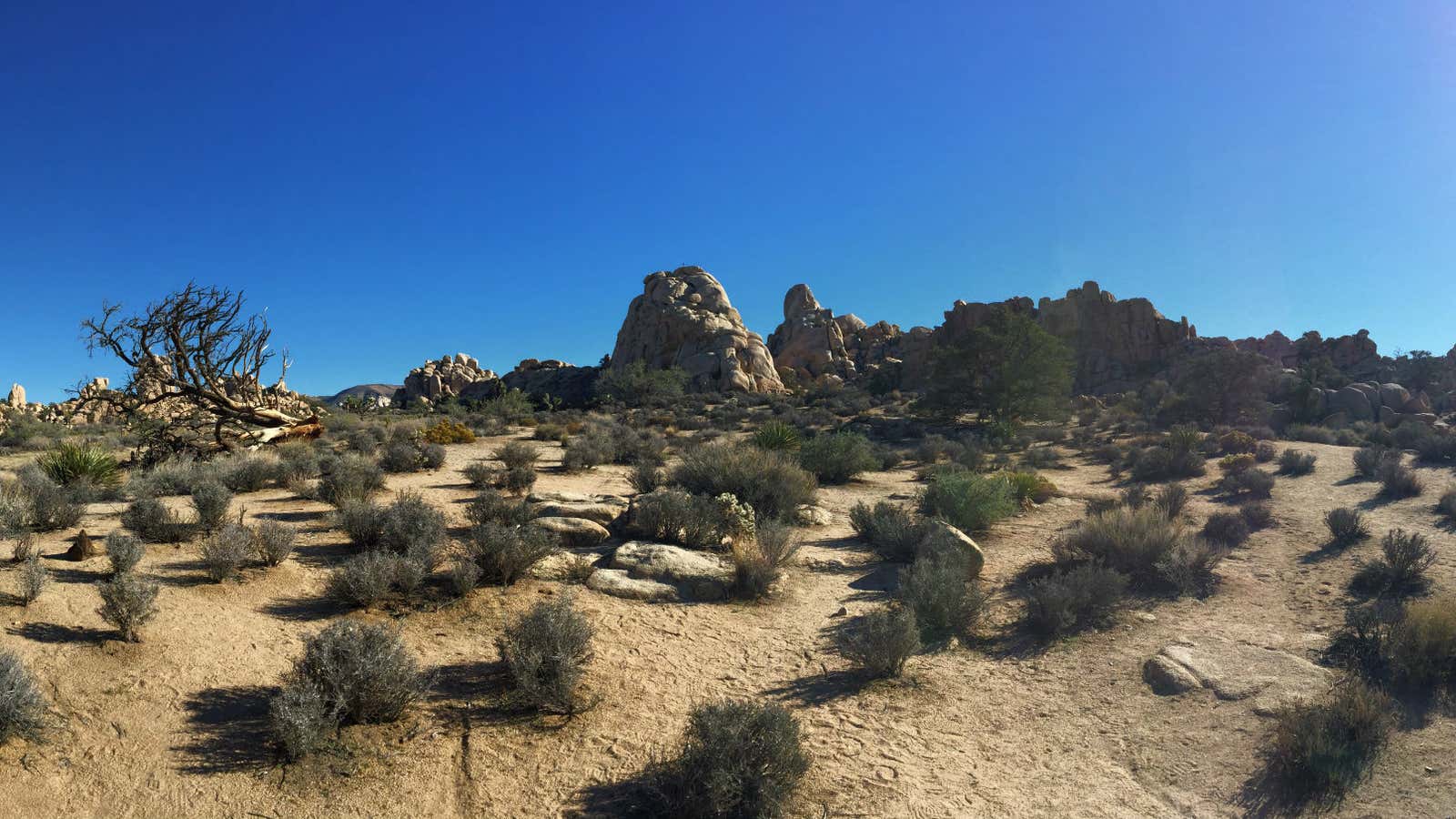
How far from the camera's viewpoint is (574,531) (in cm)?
909

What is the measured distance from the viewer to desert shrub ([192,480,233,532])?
7.86 m

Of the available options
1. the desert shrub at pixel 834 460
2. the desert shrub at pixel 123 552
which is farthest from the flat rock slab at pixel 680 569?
the desert shrub at pixel 834 460

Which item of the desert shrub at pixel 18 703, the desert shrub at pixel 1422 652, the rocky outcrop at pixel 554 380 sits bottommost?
the desert shrub at pixel 1422 652

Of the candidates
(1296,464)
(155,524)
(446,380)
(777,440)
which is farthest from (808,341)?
(155,524)

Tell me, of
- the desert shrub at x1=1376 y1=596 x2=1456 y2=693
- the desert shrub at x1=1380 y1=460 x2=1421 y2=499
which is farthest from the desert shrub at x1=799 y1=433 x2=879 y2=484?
the desert shrub at x1=1376 y1=596 x2=1456 y2=693

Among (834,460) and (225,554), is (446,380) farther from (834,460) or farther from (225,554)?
(225,554)

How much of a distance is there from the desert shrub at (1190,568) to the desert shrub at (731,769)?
621cm

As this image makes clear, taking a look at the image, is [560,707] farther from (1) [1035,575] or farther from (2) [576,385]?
(2) [576,385]

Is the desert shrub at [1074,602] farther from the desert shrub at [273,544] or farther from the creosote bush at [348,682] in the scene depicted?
the desert shrub at [273,544]

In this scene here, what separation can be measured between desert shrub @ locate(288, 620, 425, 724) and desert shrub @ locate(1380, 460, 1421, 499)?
17.3m

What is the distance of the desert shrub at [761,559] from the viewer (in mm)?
7996

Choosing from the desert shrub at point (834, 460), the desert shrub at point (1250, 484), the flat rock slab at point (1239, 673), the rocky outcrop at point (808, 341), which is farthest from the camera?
the rocky outcrop at point (808, 341)

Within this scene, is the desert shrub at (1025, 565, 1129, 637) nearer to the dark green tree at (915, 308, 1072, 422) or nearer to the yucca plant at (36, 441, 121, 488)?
the yucca plant at (36, 441, 121, 488)

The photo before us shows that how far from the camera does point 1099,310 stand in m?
52.8
